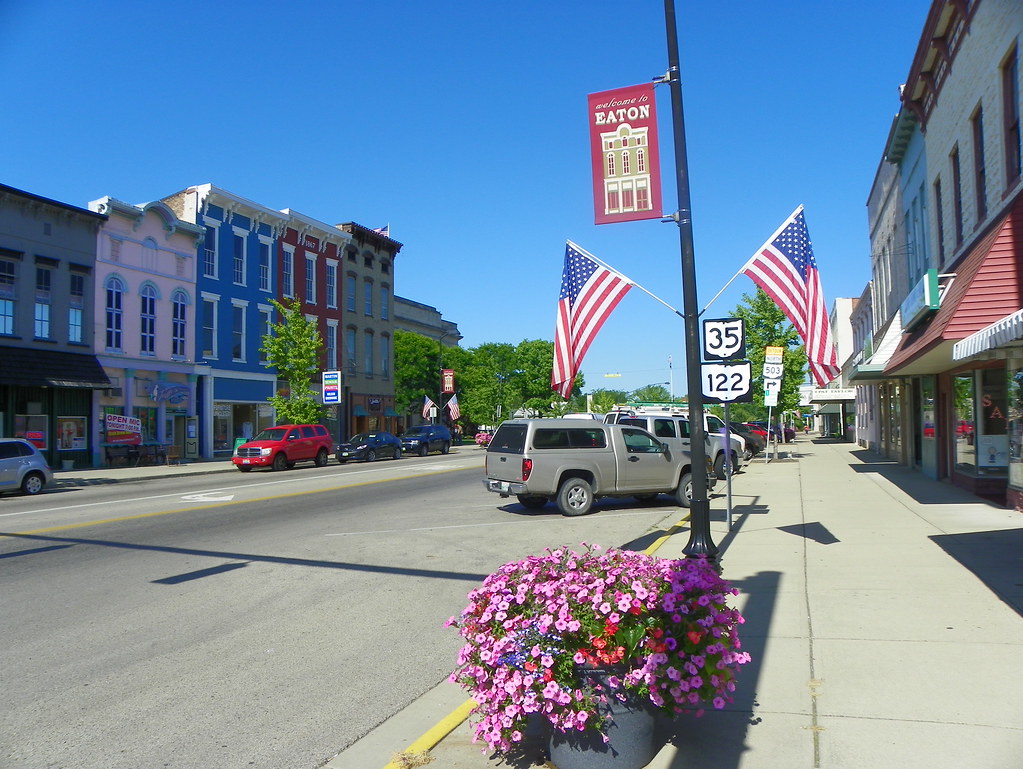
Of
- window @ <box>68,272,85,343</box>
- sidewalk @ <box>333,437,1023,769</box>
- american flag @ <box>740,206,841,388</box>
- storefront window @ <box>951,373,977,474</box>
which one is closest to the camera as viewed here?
sidewalk @ <box>333,437,1023,769</box>

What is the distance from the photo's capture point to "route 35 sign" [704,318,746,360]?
10078 mm

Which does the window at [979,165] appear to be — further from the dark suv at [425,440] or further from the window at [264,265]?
the window at [264,265]

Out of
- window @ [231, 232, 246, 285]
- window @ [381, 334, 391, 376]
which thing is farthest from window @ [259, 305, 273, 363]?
window @ [381, 334, 391, 376]

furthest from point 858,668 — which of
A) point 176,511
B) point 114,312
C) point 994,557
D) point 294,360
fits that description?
point 294,360

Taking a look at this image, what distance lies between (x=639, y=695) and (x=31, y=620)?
19.9 ft

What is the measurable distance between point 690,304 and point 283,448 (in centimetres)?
2409

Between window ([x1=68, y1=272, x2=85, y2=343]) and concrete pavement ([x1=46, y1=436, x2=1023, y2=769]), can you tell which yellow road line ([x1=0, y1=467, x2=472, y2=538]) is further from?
window ([x1=68, y1=272, x2=85, y2=343])

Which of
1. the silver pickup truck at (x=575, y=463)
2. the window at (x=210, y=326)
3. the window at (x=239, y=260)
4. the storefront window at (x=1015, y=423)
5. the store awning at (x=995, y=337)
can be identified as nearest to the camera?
the store awning at (x=995, y=337)

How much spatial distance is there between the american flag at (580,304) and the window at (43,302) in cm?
2392

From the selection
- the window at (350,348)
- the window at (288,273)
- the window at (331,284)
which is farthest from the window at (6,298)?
the window at (350,348)

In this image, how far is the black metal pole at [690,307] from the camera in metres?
8.13

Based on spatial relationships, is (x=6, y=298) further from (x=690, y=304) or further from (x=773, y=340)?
(x=773, y=340)

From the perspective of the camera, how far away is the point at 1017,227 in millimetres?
11180

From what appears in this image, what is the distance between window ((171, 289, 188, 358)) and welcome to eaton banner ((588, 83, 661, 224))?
3028 centimetres
